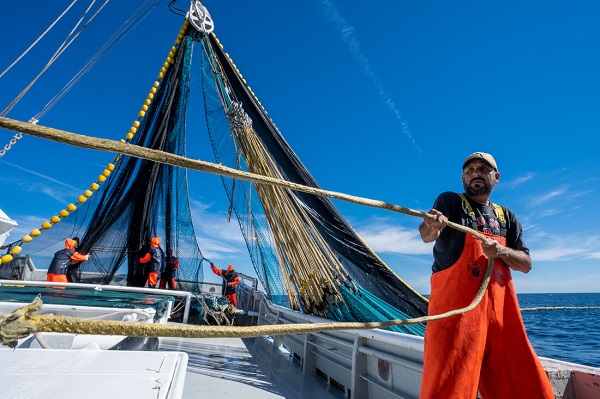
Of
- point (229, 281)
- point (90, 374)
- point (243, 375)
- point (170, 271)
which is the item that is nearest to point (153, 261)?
point (170, 271)

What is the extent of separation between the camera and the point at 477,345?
67.9 inches

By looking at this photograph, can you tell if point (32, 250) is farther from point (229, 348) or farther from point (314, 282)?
point (314, 282)

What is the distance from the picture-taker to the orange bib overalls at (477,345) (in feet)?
5.52

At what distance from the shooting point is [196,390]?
312cm

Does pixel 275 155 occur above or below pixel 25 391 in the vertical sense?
above

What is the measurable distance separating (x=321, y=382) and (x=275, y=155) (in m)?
3.38

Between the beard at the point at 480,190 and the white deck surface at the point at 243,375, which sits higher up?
the beard at the point at 480,190

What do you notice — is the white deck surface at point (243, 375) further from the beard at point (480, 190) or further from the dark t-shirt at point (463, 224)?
the beard at point (480, 190)

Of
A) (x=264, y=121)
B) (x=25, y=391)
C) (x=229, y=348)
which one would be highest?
(x=264, y=121)

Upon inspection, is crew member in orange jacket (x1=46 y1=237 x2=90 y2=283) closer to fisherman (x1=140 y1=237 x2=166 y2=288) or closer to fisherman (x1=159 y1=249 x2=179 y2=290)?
fisherman (x1=140 y1=237 x2=166 y2=288)

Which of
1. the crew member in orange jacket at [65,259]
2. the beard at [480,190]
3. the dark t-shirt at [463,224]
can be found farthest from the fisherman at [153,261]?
the beard at [480,190]

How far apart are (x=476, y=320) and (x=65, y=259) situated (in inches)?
283

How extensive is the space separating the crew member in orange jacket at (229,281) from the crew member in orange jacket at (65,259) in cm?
306

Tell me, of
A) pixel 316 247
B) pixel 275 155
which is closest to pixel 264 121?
pixel 275 155
